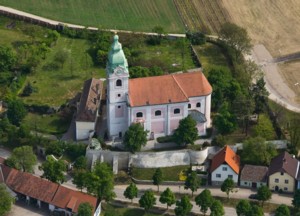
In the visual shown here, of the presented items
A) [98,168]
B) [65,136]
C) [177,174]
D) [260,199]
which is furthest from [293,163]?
[65,136]

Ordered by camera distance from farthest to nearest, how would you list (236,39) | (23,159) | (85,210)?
(236,39) → (23,159) → (85,210)

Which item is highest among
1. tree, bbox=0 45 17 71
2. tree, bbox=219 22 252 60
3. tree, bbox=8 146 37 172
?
tree, bbox=219 22 252 60

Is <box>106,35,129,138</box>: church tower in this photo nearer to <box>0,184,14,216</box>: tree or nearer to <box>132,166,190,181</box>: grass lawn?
<box>132,166,190,181</box>: grass lawn

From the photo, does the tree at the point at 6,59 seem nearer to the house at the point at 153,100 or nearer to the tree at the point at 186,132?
the house at the point at 153,100

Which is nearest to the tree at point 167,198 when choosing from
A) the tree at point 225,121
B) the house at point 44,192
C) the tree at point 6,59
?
the house at point 44,192

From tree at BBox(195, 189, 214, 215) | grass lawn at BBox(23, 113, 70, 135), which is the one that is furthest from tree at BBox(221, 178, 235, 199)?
grass lawn at BBox(23, 113, 70, 135)

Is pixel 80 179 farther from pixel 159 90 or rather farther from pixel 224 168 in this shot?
pixel 224 168

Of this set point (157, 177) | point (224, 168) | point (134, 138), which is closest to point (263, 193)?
point (224, 168)
